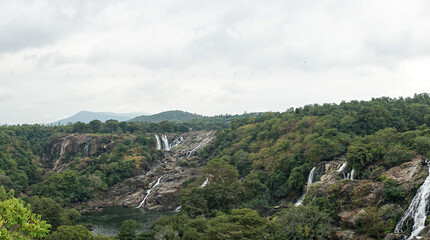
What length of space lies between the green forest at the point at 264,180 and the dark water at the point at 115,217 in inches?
178

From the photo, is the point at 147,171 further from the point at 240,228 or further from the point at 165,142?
the point at 240,228

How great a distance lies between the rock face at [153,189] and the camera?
60031mm

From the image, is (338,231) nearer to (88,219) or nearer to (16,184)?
(88,219)

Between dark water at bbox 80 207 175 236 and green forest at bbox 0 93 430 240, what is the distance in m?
4.52

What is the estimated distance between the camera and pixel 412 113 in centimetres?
5125

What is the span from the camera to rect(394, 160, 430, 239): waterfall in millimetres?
25641

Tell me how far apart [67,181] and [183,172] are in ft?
72.2

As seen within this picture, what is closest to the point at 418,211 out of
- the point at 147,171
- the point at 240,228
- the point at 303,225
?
the point at 303,225

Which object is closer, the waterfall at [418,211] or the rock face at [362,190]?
the waterfall at [418,211]

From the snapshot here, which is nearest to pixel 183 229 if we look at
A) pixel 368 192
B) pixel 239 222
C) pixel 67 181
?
pixel 239 222

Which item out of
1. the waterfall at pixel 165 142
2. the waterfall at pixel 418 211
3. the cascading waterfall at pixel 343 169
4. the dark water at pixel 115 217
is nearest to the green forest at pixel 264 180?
the waterfall at pixel 418 211

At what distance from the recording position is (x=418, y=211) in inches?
1049

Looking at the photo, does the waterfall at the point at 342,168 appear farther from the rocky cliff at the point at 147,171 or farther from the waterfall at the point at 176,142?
the waterfall at the point at 176,142

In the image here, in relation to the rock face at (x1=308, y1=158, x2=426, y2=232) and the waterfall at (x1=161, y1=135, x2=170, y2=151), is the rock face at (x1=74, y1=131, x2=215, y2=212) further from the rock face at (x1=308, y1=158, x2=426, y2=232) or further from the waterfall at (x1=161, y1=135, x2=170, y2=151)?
the rock face at (x1=308, y1=158, x2=426, y2=232)
